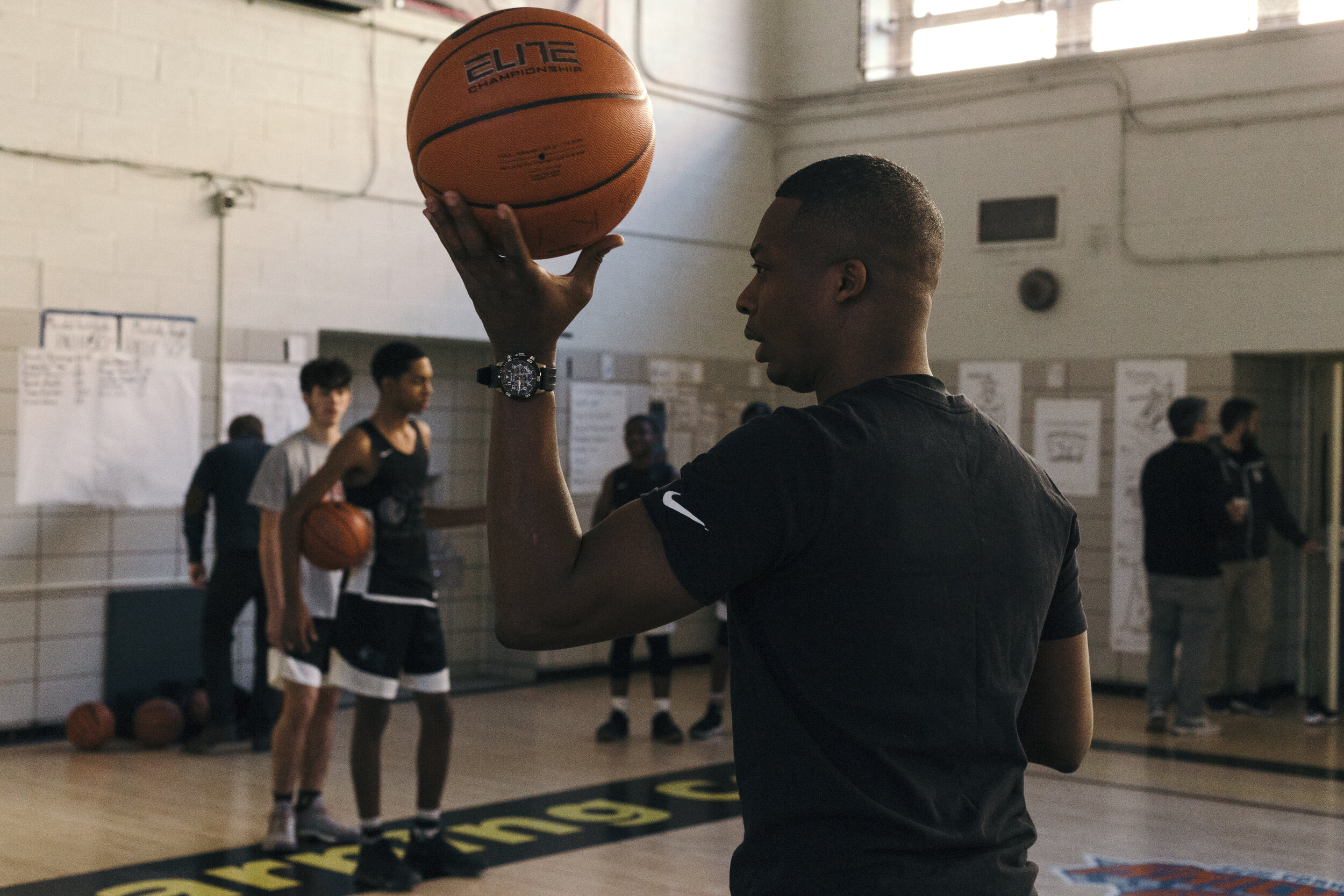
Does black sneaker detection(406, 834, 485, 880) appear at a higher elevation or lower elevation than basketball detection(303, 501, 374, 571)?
lower

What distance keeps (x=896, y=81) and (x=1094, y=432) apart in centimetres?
281

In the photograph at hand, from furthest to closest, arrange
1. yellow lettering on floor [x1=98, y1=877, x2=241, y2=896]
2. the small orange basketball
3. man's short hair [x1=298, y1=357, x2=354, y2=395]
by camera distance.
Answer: the small orange basketball → man's short hair [x1=298, y1=357, x2=354, y2=395] → yellow lettering on floor [x1=98, y1=877, x2=241, y2=896]

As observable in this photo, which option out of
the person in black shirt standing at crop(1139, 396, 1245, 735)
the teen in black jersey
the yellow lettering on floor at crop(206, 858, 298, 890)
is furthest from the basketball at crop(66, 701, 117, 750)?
the person in black shirt standing at crop(1139, 396, 1245, 735)

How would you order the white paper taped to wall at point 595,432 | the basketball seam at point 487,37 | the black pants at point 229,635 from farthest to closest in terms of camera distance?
the white paper taped to wall at point 595,432
the black pants at point 229,635
the basketball seam at point 487,37

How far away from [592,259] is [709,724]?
6.01 meters

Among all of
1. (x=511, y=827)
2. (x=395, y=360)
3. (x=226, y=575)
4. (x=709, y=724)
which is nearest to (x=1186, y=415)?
(x=709, y=724)

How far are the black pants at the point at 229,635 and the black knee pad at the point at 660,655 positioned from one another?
1848mm

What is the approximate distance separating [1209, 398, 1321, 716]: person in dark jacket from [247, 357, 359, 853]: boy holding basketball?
4824 millimetres

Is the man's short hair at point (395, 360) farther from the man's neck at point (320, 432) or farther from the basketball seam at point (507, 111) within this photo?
the basketball seam at point (507, 111)

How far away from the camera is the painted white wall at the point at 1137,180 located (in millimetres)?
8578

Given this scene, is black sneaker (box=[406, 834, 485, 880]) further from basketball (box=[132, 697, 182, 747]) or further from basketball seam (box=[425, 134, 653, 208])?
basketball seam (box=[425, 134, 653, 208])

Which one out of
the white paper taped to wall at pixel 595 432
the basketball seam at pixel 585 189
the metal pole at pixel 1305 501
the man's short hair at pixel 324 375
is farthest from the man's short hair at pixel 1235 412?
the basketball seam at pixel 585 189

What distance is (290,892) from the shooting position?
4586 mm

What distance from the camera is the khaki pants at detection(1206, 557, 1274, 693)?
8.50 metres
